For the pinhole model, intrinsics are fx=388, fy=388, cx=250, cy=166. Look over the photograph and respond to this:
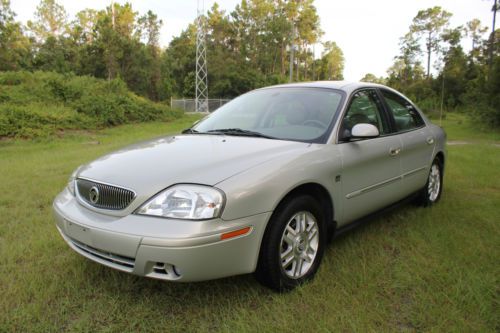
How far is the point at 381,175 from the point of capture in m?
3.43

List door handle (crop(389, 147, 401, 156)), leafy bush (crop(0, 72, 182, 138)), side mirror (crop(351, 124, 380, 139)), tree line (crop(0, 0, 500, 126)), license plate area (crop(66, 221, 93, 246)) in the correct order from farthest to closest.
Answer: tree line (crop(0, 0, 500, 126)) < leafy bush (crop(0, 72, 182, 138)) < door handle (crop(389, 147, 401, 156)) < side mirror (crop(351, 124, 380, 139)) < license plate area (crop(66, 221, 93, 246))

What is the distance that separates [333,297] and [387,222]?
1808mm

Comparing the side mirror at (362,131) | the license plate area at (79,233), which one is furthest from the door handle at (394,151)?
the license plate area at (79,233)

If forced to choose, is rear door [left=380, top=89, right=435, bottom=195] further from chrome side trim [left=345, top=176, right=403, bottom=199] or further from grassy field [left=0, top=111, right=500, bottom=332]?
grassy field [left=0, top=111, right=500, bottom=332]

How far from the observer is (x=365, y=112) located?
353 cm

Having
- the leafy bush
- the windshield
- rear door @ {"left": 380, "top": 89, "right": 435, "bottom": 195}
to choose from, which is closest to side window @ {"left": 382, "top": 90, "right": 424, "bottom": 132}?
rear door @ {"left": 380, "top": 89, "right": 435, "bottom": 195}

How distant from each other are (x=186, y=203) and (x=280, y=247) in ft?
2.31

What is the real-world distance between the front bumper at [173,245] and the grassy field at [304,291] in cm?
33

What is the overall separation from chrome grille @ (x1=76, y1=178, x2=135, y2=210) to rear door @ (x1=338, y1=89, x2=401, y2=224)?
5.18 feet

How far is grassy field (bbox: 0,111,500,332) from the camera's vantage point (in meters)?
2.29

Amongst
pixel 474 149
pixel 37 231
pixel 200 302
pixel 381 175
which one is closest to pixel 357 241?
pixel 381 175

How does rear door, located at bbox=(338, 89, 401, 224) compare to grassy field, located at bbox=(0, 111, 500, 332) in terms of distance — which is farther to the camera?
rear door, located at bbox=(338, 89, 401, 224)

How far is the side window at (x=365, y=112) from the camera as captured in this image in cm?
326

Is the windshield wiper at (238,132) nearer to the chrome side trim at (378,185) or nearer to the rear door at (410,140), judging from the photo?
the chrome side trim at (378,185)
